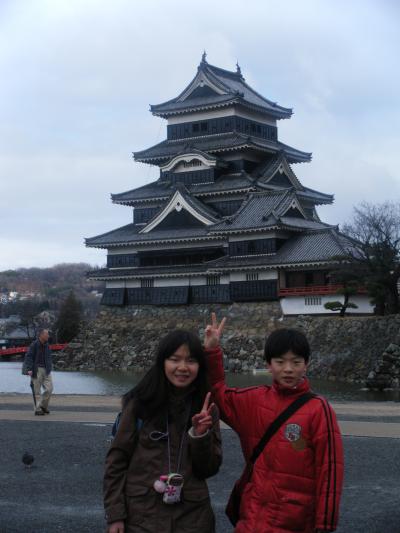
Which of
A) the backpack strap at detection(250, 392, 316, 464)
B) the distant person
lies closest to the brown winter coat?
the backpack strap at detection(250, 392, 316, 464)

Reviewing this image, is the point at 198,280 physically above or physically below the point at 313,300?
above

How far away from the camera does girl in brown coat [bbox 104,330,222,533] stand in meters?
3.97

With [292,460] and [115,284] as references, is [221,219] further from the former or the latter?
[292,460]

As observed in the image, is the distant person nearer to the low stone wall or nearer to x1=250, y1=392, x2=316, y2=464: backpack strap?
x1=250, y1=392, x2=316, y2=464: backpack strap

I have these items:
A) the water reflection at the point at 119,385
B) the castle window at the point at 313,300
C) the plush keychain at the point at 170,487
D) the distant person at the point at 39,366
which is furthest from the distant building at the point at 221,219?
the plush keychain at the point at 170,487

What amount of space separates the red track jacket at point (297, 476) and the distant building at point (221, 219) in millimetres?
33994

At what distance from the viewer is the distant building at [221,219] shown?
131 feet

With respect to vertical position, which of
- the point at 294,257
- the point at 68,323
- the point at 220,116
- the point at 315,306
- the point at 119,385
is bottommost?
the point at 119,385

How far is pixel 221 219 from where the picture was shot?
140ft

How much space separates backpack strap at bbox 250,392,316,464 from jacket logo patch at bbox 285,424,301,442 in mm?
65

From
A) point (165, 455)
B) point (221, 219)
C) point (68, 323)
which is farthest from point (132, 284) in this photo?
point (165, 455)

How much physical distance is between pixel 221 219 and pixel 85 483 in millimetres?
35058

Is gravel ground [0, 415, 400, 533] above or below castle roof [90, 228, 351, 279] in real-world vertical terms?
below

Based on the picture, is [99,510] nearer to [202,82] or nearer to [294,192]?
[294,192]
